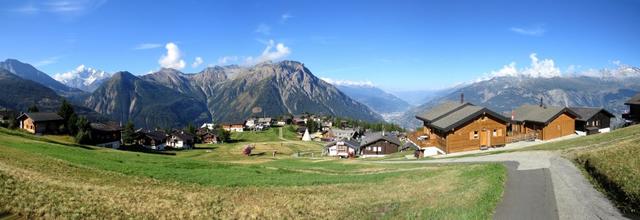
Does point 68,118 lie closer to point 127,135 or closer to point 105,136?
point 105,136

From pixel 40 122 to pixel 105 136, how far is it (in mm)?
18376

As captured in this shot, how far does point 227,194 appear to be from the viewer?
26859mm

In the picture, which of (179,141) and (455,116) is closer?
(455,116)

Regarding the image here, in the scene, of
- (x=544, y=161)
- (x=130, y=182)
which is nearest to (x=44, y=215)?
(x=130, y=182)

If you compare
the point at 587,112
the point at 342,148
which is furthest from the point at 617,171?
the point at 342,148

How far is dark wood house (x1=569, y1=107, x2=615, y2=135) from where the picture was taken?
7014 centimetres

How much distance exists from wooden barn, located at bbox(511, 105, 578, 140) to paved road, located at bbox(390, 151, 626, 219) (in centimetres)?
3638

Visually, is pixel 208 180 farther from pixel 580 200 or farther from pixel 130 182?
pixel 580 200

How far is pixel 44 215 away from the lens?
15797 millimetres

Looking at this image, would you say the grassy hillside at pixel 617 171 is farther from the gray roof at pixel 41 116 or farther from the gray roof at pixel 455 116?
the gray roof at pixel 41 116

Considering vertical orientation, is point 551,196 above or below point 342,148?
above

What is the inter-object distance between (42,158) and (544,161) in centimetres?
4134

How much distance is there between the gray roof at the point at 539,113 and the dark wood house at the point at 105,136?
3959 inches

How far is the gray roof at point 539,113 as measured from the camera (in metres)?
63.2
